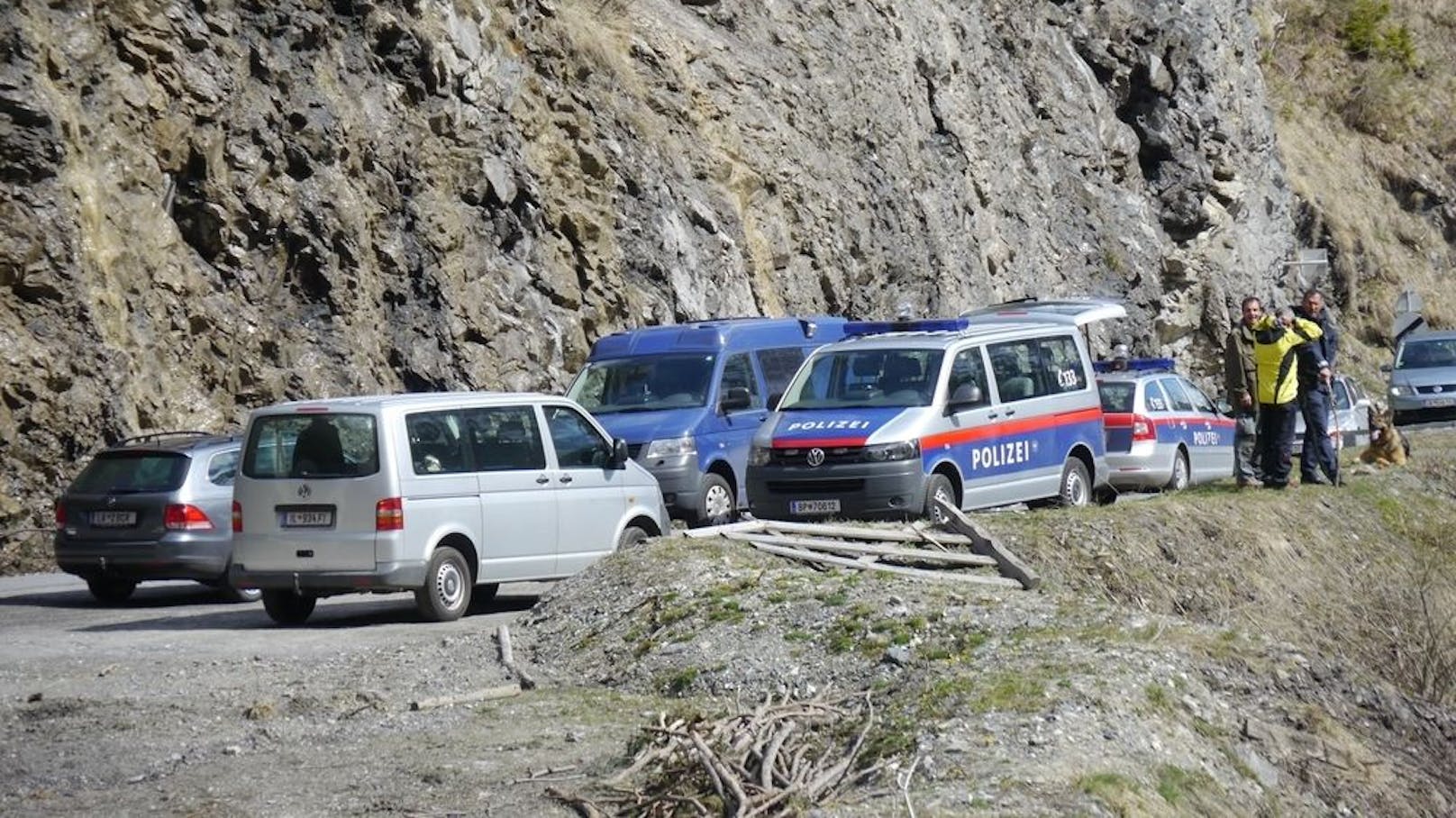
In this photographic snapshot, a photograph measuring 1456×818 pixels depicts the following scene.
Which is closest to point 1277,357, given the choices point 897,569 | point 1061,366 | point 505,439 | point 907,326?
point 1061,366

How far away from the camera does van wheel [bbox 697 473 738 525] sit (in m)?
Result: 19.3

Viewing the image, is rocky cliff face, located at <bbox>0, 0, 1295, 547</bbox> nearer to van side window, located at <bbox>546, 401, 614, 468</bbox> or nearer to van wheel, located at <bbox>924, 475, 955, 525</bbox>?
van side window, located at <bbox>546, 401, 614, 468</bbox>

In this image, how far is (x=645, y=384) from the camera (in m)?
20.3

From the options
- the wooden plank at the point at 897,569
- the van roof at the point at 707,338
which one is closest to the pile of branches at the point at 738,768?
the wooden plank at the point at 897,569

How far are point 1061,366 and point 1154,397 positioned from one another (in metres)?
4.37

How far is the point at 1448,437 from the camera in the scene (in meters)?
29.9

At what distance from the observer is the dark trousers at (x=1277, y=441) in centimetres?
1952

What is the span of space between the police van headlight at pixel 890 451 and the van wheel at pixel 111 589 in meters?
6.67

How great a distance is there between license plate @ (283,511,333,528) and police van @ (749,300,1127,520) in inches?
177

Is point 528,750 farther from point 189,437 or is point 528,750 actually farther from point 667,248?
point 667,248

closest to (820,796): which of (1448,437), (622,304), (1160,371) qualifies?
(1160,371)

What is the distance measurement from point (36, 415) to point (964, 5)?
25.5 metres

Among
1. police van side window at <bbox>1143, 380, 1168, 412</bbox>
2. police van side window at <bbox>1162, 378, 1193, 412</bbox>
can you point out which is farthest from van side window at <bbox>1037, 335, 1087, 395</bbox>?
police van side window at <bbox>1162, 378, 1193, 412</bbox>

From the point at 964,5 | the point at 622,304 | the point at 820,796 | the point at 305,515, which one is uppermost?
the point at 964,5
